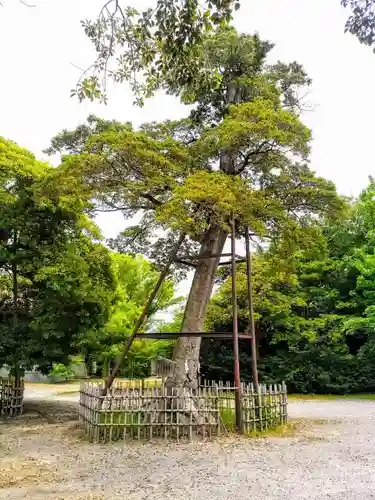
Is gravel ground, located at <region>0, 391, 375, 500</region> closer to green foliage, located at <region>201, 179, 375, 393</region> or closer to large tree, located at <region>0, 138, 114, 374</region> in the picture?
large tree, located at <region>0, 138, 114, 374</region>

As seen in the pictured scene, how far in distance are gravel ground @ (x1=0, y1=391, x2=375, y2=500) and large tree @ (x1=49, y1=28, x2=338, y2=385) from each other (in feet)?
8.25

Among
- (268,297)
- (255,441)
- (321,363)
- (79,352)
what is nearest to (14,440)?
(79,352)

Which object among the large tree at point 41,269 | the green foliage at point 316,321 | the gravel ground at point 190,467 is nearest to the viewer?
the gravel ground at point 190,467

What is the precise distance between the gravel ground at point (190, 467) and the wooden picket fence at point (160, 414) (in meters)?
0.43

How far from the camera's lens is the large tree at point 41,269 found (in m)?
11.2

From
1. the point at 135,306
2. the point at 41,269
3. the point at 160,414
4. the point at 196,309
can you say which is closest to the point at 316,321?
the point at 135,306

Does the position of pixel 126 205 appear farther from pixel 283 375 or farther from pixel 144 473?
pixel 283 375

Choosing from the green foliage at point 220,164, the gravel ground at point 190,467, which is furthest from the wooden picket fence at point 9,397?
the green foliage at point 220,164

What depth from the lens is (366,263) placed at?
16469mm

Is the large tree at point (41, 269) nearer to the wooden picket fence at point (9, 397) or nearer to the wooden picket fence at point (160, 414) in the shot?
the wooden picket fence at point (9, 397)

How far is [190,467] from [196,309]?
4.45m

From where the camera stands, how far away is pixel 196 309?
422 inches

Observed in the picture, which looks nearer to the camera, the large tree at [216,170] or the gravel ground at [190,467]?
the gravel ground at [190,467]

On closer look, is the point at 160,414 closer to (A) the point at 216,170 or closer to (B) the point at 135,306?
(A) the point at 216,170
